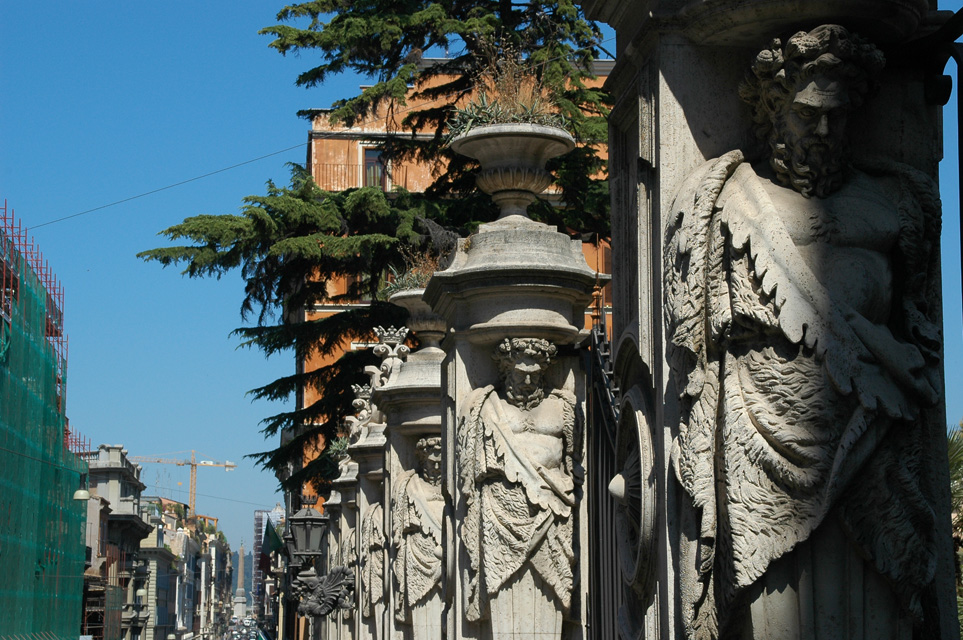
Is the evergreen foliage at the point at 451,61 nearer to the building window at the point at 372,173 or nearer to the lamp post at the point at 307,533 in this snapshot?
the lamp post at the point at 307,533

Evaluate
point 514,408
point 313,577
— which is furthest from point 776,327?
point 313,577

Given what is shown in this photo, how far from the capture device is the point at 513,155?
7207 mm

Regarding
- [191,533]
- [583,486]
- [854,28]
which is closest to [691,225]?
[854,28]

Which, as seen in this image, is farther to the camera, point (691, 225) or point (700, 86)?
point (700, 86)

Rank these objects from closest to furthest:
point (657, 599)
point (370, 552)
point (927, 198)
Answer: point (927, 198)
point (657, 599)
point (370, 552)

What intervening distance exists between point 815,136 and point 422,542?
20.4 ft

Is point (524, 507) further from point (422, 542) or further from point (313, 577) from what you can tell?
point (313, 577)

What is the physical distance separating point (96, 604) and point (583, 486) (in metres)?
60.9

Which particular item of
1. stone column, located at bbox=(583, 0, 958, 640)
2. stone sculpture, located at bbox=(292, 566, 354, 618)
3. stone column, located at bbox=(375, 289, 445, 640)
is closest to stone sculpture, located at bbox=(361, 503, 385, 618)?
stone column, located at bbox=(375, 289, 445, 640)

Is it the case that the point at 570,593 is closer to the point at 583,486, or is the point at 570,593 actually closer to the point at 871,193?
the point at 583,486

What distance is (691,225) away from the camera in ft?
13.0

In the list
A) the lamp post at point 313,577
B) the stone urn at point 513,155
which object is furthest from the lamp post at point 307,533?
the stone urn at point 513,155

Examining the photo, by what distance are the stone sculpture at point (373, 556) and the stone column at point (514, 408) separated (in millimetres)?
5455

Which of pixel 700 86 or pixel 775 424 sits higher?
pixel 700 86
